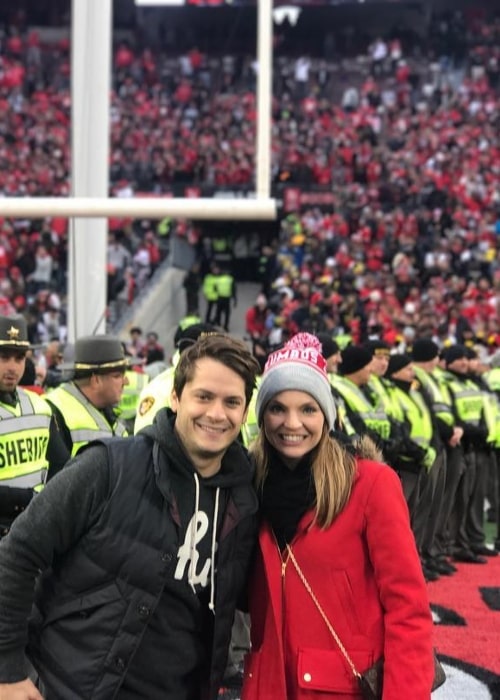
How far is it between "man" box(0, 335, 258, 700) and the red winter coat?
11 cm

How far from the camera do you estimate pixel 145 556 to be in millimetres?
2623

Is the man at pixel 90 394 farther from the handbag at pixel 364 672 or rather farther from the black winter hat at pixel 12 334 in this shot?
the handbag at pixel 364 672

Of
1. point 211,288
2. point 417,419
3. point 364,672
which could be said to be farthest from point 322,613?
point 211,288

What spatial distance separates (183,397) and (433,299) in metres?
18.3

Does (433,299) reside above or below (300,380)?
below

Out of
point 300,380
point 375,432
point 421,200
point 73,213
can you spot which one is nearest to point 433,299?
point 421,200

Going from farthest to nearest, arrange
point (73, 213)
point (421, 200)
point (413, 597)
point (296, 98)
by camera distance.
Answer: point (296, 98) < point (421, 200) < point (73, 213) < point (413, 597)

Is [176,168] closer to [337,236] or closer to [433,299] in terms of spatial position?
[337,236]

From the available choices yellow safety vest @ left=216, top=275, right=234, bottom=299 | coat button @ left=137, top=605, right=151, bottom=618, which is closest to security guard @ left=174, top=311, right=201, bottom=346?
coat button @ left=137, top=605, right=151, bottom=618

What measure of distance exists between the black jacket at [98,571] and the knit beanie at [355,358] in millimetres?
5370

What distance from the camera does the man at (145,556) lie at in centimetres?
256

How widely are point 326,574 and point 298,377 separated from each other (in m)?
0.50

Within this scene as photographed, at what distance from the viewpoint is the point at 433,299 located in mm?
20672

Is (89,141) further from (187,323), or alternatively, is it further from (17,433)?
(17,433)
